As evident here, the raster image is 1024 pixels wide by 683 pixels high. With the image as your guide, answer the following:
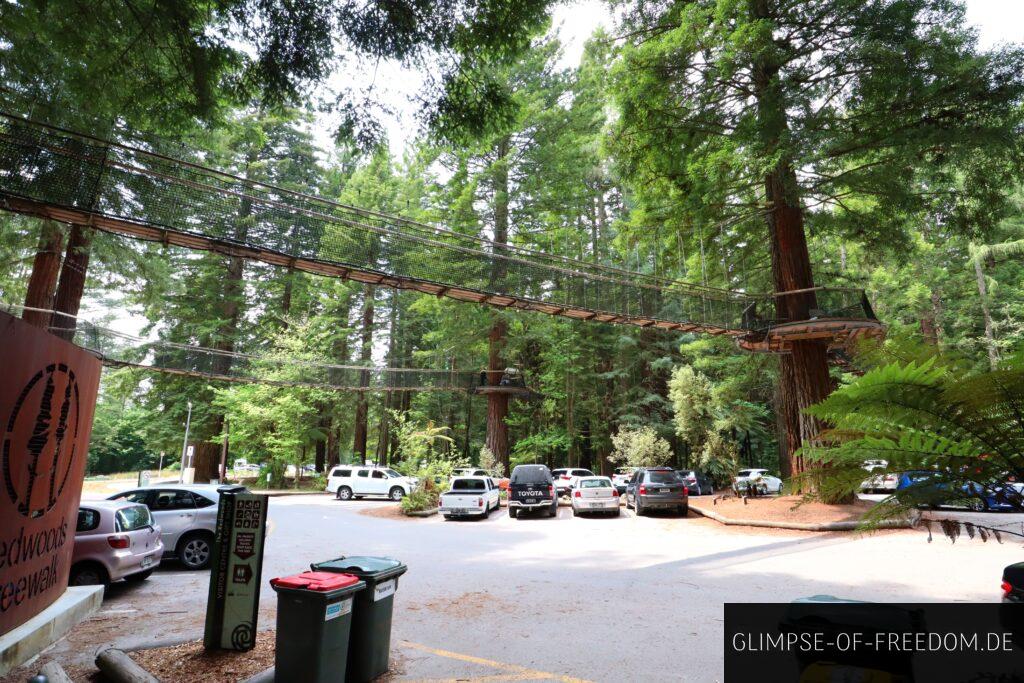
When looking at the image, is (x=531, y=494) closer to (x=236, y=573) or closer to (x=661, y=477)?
(x=661, y=477)

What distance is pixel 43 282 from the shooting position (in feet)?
43.7

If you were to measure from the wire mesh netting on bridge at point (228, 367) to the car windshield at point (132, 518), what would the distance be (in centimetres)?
677

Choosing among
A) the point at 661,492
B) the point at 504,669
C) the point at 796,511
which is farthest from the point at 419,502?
the point at 504,669

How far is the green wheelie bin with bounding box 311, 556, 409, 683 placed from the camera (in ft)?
15.2

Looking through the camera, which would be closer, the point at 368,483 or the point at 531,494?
the point at 531,494

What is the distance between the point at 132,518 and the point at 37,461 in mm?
3414

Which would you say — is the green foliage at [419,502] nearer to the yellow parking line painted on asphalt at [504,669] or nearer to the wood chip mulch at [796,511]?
the wood chip mulch at [796,511]

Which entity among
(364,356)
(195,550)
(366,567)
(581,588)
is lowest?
(581,588)

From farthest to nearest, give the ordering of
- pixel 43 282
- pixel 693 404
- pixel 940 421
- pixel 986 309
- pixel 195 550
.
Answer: pixel 986 309 → pixel 693 404 → pixel 43 282 → pixel 195 550 → pixel 940 421

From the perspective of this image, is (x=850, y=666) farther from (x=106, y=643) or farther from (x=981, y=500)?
(x=106, y=643)

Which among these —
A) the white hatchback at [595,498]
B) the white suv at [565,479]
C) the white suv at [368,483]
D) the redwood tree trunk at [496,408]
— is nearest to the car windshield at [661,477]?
the white hatchback at [595,498]

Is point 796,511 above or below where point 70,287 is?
below

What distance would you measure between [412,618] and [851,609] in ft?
17.7

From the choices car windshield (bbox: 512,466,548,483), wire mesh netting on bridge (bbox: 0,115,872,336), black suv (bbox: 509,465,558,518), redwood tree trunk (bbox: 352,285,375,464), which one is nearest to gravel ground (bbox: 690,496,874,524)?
wire mesh netting on bridge (bbox: 0,115,872,336)
